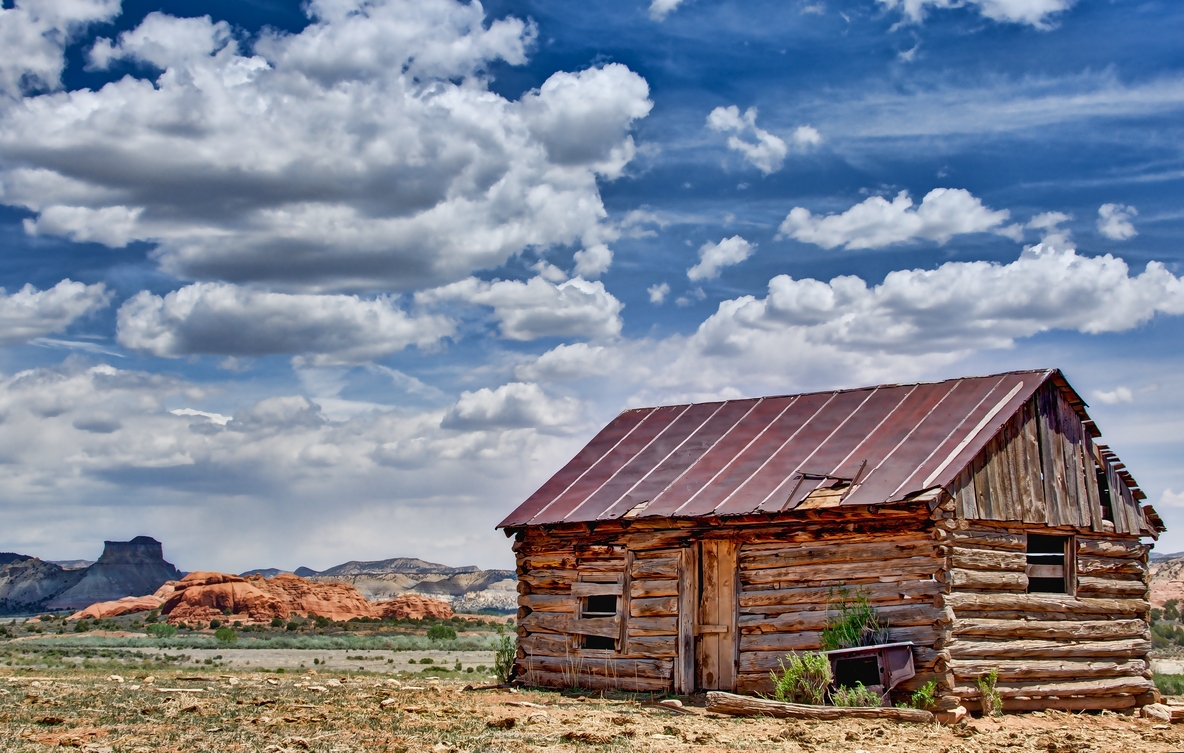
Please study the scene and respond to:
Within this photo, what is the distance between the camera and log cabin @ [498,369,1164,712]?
14.3 m

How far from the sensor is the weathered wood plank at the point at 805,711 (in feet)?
41.9

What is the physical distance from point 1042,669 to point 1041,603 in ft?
2.80

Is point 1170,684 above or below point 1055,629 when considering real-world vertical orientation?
below

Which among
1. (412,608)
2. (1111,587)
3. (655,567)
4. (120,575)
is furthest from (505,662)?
(120,575)

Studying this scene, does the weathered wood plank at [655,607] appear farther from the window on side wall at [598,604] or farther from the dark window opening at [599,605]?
the dark window opening at [599,605]

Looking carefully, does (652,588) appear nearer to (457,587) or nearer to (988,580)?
(988,580)

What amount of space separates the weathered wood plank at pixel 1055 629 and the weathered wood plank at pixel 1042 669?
12.9 inches

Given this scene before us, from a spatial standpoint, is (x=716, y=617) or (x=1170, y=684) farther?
(x=1170, y=684)

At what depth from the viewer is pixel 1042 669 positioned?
14.9 metres

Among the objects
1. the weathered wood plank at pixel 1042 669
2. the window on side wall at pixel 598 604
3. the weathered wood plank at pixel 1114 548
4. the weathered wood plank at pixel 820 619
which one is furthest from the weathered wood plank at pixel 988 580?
the window on side wall at pixel 598 604

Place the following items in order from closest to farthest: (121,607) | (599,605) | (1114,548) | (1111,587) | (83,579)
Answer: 1. (1111,587)
2. (1114,548)
3. (599,605)
4. (121,607)
5. (83,579)

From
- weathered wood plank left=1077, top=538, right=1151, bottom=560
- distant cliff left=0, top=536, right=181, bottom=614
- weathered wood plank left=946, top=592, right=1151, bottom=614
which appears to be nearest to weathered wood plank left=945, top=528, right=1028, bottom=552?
weathered wood plank left=946, top=592, right=1151, bottom=614

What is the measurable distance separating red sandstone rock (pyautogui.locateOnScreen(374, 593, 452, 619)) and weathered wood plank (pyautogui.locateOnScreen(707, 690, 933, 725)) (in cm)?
5160

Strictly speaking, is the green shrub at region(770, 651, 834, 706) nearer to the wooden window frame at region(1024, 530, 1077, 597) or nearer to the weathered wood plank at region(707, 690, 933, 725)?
the weathered wood plank at region(707, 690, 933, 725)
